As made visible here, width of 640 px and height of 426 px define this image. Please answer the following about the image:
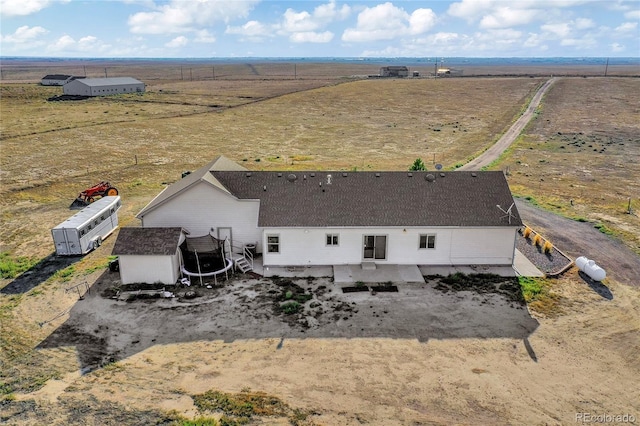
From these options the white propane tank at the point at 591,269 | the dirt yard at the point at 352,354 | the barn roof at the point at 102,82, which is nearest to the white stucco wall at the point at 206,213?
the dirt yard at the point at 352,354

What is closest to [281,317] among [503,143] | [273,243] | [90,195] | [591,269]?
[273,243]

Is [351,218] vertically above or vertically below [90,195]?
above

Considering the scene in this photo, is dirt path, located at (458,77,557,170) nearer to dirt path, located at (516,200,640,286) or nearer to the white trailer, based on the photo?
dirt path, located at (516,200,640,286)

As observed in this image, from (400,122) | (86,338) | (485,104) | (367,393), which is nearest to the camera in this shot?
(367,393)

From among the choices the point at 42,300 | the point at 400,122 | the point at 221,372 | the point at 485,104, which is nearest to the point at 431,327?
the point at 221,372

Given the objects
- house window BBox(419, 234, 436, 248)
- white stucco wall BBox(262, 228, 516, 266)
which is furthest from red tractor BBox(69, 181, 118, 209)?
house window BBox(419, 234, 436, 248)

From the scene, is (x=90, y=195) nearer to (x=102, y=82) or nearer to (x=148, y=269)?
(x=148, y=269)

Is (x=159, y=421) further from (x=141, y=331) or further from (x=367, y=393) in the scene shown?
(x=367, y=393)
